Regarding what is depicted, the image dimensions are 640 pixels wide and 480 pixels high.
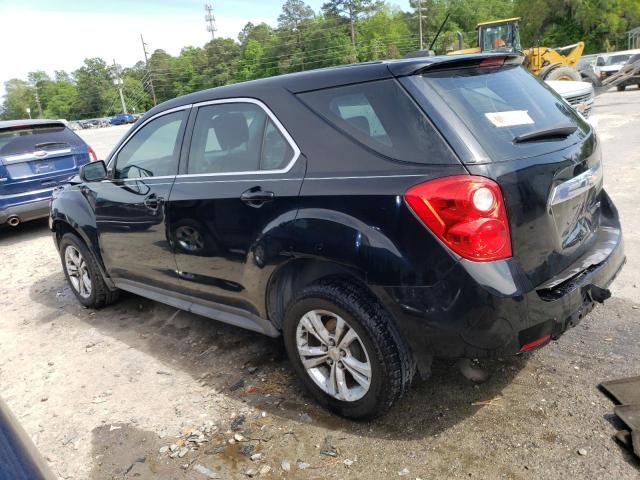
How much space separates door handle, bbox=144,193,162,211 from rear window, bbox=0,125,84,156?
16.1 ft

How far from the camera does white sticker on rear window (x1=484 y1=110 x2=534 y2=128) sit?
2.52 m

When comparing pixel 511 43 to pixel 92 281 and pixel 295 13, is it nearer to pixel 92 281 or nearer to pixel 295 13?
pixel 92 281

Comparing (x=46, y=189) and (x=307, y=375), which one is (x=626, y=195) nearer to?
(x=307, y=375)

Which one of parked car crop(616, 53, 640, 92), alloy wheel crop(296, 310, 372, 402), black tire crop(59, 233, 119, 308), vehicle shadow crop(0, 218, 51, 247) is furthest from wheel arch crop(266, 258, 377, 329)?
parked car crop(616, 53, 640, 92)

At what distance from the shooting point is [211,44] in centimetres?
10044

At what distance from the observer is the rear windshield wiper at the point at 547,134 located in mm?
2517

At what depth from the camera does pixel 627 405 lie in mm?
2656

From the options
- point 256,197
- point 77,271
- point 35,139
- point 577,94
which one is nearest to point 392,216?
point 256,197

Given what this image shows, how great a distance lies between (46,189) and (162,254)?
4.95m

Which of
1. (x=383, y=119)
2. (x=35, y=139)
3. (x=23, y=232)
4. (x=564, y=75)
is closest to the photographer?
(x=383, y=119)

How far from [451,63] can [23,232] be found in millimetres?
8136

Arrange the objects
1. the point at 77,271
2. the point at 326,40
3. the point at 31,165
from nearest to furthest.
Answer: the point at 77,271 < the point at 31,165 < the point at 326,40

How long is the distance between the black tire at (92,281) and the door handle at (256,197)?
7.51 feet

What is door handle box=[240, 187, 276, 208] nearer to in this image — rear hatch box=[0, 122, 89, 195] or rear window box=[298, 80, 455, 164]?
rear window box=[298, 80, 455, 164]
